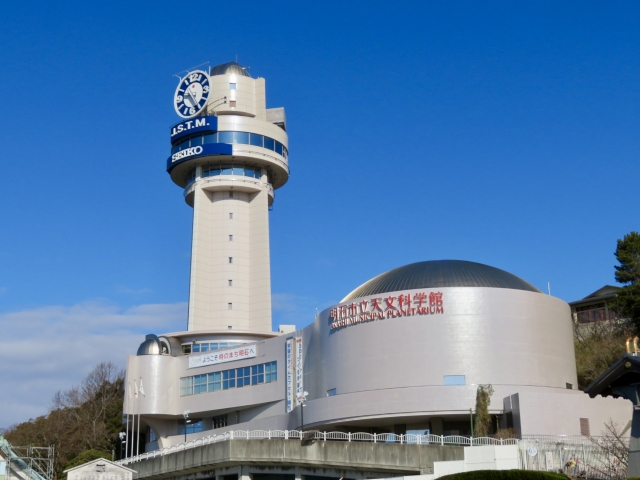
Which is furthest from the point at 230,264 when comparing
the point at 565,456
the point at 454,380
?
the point at 565,456

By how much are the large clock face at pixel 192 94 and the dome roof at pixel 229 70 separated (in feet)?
10.4

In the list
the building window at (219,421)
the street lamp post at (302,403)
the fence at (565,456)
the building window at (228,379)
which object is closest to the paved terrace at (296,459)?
the fence at (565,456)

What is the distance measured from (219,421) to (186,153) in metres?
28.1

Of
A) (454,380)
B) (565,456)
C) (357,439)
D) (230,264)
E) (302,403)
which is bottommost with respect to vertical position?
(565,456)

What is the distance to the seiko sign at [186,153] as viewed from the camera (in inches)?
3369

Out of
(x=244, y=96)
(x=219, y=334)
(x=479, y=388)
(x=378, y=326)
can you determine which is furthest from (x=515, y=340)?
(x=244, y=96)

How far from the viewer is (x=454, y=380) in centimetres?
5659

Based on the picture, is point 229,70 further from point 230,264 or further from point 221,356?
point 221,356

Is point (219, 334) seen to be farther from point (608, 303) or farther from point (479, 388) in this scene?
point (608, 303)

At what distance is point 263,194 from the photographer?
292ft

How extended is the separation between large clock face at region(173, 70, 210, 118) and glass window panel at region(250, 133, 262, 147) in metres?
6.56

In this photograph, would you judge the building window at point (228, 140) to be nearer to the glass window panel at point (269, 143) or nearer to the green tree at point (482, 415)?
the glass window panel at point (269, 143)

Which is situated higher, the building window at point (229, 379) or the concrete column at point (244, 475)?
the building window at point (229, 379)

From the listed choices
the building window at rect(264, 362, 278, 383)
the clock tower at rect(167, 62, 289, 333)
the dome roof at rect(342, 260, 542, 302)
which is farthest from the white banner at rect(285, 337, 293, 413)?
the clock tower at rect(167, 62, 289, 333)
